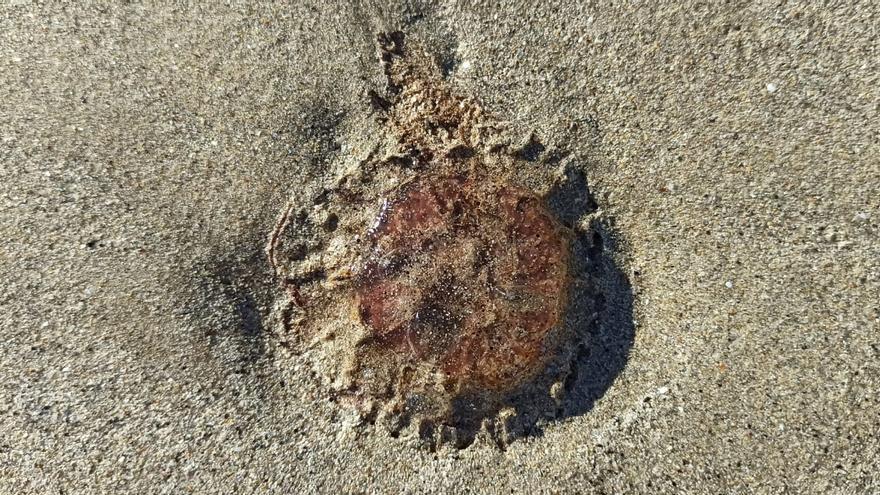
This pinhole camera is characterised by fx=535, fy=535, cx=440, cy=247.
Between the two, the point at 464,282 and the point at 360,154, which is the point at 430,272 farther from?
the point at 360,154

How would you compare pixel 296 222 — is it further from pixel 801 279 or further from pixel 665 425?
pixel 801 279

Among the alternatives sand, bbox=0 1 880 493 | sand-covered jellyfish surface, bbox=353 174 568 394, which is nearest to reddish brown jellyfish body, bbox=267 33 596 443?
sand-covered jellyfish surface, bbox=353 174 568 394

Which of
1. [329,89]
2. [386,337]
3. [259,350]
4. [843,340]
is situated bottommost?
[843,340]

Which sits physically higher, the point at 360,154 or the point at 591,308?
the point at 360,154

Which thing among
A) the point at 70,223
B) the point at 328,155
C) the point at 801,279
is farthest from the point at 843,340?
the point at 70,223

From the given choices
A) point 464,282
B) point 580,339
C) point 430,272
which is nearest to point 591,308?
point 580,339

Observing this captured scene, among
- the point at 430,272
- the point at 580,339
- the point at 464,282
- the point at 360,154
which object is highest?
the point at 360,154

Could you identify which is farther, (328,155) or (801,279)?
(328,155)

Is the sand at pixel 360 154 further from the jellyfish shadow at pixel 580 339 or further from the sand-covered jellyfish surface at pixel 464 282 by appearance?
the sand-covered jellyfish surface at pixel 464 282
